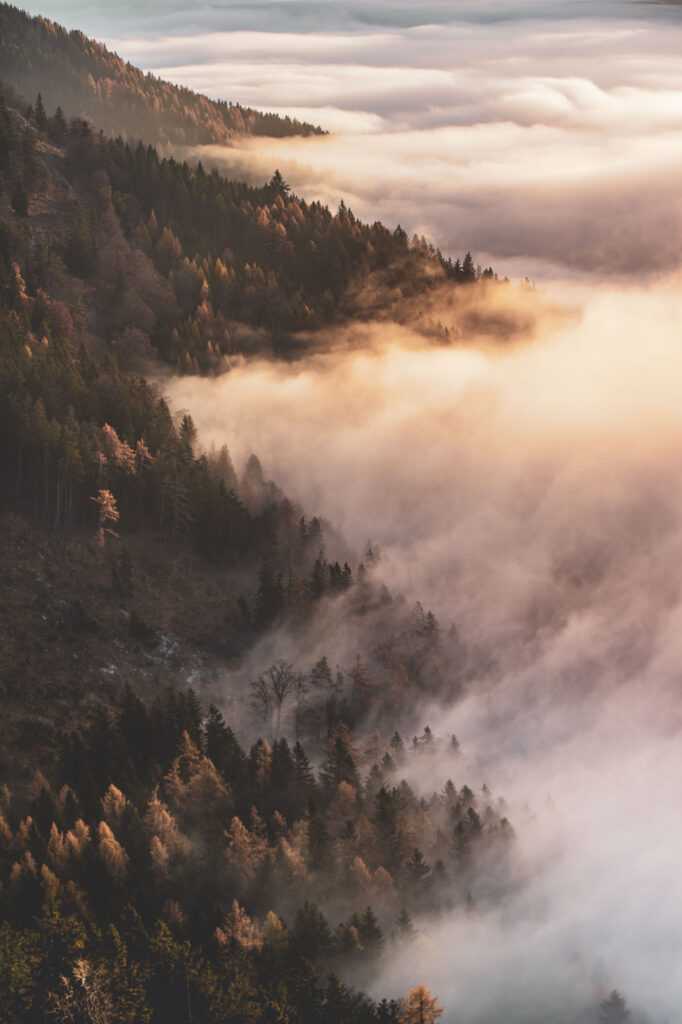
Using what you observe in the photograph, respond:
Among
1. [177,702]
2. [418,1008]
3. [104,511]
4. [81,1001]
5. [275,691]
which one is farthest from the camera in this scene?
[104,511]

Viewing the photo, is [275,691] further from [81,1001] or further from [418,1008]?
[81,1001]

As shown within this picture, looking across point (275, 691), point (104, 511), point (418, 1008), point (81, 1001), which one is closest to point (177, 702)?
point (275, 691)

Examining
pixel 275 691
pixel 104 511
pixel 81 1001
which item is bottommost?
pixel 81 1001

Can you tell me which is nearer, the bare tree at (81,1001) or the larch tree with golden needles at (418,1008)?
the bare tree at (81,1001)

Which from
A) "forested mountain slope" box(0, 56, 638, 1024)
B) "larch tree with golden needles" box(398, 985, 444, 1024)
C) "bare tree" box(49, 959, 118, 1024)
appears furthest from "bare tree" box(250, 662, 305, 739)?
"bare tree" box(49, 959, 118, 1024)

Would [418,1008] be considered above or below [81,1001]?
below

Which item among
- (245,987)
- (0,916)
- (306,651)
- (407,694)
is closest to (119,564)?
(306,651)

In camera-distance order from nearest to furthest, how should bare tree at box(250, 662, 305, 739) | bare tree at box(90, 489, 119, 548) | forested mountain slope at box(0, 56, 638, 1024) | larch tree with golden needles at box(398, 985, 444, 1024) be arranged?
forested mountain slope at box(0, 56, 638, 1024) < larch tree with golden needles at box(398, 985, 444, 1024) < bare tree at box(250, 662, 305, 739) < bare tree at box(90, 489, 119, 548)

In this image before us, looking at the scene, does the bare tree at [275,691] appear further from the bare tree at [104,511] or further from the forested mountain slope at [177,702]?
the bare tree at [104,511]

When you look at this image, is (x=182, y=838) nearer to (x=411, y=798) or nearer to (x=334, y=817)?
(x=334, y=817)

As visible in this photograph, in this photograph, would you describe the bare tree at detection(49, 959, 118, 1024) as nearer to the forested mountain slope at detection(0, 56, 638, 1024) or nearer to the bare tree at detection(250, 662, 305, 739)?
the forested mountain slope at detection(0, 56, 638, 1024)

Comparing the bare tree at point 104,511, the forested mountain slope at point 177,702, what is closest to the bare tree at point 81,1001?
the forested mountain slope at point 177,702

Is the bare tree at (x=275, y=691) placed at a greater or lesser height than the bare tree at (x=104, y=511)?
lesser
